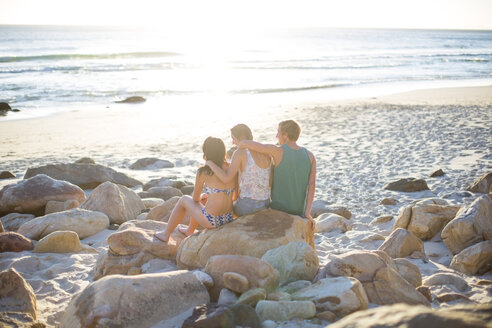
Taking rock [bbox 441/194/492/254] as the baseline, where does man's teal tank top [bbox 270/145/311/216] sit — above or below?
above

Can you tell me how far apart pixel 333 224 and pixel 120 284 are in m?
4.03

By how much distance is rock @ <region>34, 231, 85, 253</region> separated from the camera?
20.0 ft

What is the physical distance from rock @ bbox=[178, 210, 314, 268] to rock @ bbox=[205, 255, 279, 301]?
1.72ft

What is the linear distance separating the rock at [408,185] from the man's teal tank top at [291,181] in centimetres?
399

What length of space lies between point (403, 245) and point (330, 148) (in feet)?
22.0

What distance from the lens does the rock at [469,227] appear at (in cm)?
575

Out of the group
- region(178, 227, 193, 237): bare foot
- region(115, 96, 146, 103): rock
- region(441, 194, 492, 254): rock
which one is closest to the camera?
region(441, 194, 492, 254): rock

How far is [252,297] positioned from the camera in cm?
405

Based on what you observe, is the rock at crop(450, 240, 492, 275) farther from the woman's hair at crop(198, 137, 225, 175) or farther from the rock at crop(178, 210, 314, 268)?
the woman's hair at crop(198, 137, 225, 175)

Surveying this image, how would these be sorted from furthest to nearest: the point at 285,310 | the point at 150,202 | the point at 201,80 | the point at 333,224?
the point at 201,80, the point at 150,202, the point at 333,224, the point at 285,310

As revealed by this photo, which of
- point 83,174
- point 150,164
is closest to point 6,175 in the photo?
point 83,174

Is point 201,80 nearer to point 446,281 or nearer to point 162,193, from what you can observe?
point 162,193

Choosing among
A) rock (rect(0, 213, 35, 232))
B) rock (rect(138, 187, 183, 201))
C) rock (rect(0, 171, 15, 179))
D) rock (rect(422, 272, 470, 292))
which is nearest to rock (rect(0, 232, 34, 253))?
rock (rect(0, 213, 35, 232))

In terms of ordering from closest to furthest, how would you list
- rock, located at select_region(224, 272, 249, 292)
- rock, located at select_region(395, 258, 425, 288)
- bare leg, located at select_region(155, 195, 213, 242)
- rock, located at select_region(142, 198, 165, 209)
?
1. rock, located at select_region(224, 272, 249, 292)
2. rock, located at select_region(395, 258, 425, 288)
3. bare leg, located at select_region(155, 195, 213, 242)
4. rock, located at select_region(142, 198, 165, 209)
